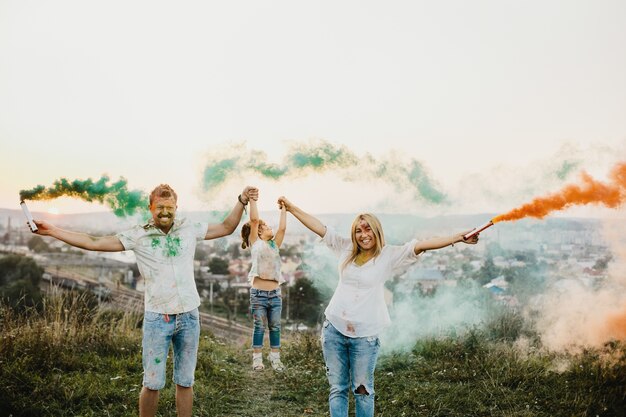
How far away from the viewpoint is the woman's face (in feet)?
14.7

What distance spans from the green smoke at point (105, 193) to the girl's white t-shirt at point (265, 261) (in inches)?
63.6

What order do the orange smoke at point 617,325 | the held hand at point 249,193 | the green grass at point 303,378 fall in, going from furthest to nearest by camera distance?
the orange smoke at point 617,325 → the green grass at point 303,378 → the held hand at point 249,193

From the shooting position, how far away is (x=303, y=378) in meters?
7.18

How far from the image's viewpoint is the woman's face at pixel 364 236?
4.49 meters

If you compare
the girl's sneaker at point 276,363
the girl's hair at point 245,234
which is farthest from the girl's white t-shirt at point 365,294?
the girl's sneaker at point 276,363

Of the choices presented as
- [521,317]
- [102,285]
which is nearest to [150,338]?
[521,317]

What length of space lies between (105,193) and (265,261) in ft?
7.47

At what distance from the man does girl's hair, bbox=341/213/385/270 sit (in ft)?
4.33

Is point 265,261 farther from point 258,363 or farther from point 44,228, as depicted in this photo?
point 44,228

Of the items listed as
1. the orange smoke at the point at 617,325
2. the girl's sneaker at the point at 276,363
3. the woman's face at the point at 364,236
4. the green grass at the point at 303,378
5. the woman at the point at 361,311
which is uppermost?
the woman's face at the point at 364,236

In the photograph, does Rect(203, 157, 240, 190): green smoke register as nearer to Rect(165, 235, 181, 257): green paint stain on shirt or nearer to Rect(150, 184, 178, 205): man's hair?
Rect(150, 184, 178, 205): man's hair

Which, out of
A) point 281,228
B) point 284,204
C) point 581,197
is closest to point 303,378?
point 281,228

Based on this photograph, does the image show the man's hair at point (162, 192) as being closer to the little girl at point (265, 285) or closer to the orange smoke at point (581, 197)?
the orange smoke at point (581, 197)

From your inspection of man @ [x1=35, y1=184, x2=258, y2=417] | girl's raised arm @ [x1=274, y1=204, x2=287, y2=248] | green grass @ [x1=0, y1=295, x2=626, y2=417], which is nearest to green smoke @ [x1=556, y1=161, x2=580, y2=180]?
green grass @ [x1=0, y1=295, x2=626, y2=417]
